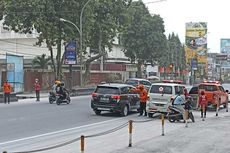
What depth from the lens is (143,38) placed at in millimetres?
78812

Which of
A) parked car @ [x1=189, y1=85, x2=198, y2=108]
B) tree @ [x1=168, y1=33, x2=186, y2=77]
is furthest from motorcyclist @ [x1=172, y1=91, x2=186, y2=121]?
tree @ [x1=168, y1=33, x2=186, y2=77]

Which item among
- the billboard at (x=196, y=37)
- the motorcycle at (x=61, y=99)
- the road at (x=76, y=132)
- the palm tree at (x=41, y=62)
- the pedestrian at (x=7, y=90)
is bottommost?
the road at (x=76, y=132)

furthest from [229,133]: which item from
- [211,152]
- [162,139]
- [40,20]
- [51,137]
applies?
[40,20]

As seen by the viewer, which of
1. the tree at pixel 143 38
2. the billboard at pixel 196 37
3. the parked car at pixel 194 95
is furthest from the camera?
the tree at pixel 143 38

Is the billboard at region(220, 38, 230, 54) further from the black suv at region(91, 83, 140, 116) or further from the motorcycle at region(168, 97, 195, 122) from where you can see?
the motorcycle at region(168, 97, 195, 122)

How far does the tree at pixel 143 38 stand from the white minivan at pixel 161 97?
53217 mm

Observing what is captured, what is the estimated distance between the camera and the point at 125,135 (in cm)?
1653

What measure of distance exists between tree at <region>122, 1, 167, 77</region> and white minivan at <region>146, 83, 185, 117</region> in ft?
175

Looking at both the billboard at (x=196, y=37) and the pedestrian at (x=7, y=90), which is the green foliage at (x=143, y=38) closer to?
the billboard at (x=196, y=37)

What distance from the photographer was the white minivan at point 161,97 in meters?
24.0

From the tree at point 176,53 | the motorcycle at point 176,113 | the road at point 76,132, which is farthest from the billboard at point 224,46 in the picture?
the motorcycle at point 176,113

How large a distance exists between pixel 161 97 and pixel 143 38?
5518 cm

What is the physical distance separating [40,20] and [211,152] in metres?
35.6

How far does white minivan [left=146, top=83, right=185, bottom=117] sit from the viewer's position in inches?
945
